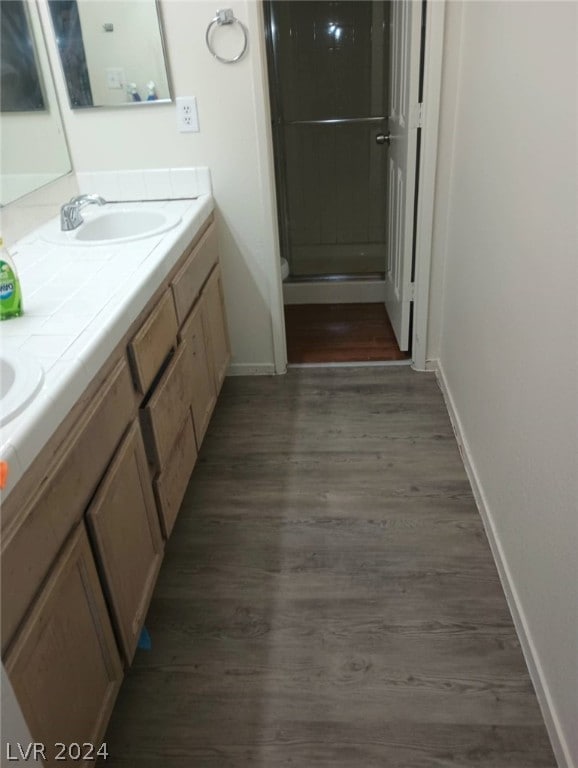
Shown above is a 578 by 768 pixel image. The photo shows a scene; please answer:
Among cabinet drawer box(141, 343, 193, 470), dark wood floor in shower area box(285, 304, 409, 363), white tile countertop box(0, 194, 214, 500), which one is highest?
white tile countertop box(0, 194, 214, 500)

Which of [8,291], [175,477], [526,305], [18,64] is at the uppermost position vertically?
[18,64]

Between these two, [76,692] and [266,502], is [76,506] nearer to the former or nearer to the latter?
[76,692]

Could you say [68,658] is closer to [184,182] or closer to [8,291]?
[8,291]

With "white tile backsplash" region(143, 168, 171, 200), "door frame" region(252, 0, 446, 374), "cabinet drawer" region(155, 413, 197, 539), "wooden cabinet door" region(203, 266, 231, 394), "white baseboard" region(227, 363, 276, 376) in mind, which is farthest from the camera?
"white baseboard" region(227, 363, 276, 376)

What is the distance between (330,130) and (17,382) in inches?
126

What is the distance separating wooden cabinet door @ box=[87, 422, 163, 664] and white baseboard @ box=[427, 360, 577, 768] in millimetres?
937

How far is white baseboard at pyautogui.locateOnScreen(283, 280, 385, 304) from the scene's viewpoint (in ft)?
12.0

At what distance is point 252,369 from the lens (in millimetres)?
2898

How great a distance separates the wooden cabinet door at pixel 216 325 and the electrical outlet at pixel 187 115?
539 mm

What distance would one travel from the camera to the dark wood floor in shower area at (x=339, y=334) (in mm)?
3033

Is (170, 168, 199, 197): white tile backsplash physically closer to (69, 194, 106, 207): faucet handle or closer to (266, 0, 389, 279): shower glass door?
(69, 194, 106, 207): faucet handle

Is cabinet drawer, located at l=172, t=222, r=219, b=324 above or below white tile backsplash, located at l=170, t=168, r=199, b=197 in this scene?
below

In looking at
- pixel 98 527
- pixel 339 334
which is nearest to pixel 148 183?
pixel 339 334

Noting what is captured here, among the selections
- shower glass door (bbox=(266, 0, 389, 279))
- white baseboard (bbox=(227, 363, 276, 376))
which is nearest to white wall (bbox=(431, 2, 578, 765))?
white baseboard (bbox=(227, 363, 276, 376))
